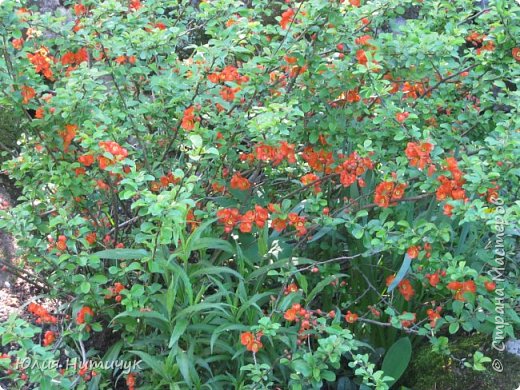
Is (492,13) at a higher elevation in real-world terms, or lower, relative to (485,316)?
higher

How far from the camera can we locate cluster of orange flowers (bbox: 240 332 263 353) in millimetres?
2514

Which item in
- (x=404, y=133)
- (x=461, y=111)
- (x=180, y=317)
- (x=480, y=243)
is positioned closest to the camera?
(x=180, y=317)

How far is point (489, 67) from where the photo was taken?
3.18 metres

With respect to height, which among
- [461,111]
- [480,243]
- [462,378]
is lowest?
[462,378]

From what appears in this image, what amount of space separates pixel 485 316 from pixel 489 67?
1.07 meters

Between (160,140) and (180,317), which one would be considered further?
(160,140)

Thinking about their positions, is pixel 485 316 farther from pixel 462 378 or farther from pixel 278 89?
pixel 278 89

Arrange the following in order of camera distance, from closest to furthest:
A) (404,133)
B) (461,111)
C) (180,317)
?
1. (180,317)
2. (404,133)
3. (461,111)

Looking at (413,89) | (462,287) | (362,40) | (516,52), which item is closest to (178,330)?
(462,287)

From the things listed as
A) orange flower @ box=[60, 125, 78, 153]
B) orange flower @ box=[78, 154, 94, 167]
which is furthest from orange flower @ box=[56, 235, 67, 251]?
orange flower @ box=[60, 125, 78, 153]

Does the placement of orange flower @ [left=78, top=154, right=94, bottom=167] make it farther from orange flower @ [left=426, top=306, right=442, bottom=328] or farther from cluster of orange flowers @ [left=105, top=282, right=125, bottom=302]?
orange flower @ [left=426, top=306, right=442, bottom=328]

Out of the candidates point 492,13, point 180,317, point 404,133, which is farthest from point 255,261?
point 492,13

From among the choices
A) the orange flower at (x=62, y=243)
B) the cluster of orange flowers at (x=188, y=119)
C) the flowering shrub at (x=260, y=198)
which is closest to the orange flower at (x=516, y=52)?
the flowering shrub at (x=260, y=198)

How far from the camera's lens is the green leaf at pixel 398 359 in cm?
290
